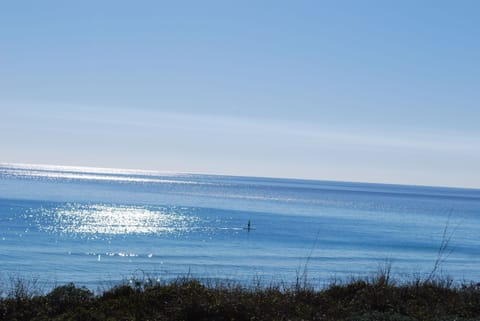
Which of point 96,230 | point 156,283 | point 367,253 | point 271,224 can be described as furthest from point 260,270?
point 271,224

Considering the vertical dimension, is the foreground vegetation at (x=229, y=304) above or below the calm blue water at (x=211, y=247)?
above

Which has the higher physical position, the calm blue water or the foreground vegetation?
the foreground vegetation

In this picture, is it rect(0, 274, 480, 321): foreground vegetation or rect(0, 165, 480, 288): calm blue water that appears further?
rect(0, 165, 480, 288): calm blue water

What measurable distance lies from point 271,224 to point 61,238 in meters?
32.7

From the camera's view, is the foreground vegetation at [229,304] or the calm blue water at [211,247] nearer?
the foreground vegetation at [229,304]

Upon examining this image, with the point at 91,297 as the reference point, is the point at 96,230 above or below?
below

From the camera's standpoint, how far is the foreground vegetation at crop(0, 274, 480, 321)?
10883mm

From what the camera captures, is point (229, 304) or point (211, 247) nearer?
point (229, 304)

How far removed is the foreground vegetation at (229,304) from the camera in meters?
10.9

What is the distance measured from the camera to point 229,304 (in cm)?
1109

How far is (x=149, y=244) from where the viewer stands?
5334cm

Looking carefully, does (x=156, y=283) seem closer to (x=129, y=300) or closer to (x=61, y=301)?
(x=129, y=300)

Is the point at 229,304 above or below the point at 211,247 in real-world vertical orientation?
above

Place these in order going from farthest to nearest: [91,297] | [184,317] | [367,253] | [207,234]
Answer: [207,234]
[367,253]
[91,297]
[184,317]
